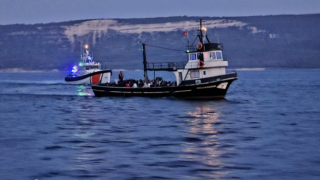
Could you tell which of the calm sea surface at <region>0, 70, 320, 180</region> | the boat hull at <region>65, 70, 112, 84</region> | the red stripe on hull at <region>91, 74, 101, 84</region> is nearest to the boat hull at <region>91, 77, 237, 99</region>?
the calm sea surface at <region>0, 70, 320, 180</region>

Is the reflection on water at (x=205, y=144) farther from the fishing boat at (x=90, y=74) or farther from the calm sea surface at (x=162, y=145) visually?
the fishing boat at (x=90, y=74)

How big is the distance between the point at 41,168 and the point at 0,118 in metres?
25.6

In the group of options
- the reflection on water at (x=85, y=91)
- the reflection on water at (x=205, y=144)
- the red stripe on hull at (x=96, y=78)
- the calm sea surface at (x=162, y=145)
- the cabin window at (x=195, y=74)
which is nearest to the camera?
the calm sea surface at (x=162, y=145)

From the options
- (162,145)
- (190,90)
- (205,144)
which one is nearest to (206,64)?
(190,90)

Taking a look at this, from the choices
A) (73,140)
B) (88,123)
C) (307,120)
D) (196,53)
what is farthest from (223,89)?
(73,140)

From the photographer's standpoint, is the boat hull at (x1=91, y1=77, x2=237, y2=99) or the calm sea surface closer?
the calm sea surface

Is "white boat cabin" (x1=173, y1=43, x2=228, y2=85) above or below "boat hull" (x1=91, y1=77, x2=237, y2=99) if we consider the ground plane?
above

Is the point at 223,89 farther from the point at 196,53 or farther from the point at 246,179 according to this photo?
the point at 246,179

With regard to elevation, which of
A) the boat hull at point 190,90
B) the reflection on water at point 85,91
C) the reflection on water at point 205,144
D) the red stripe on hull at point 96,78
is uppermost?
the red stripe on hull at point 96,78

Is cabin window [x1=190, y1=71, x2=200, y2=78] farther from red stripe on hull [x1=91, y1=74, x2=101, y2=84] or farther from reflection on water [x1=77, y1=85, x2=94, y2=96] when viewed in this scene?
red stripe on hull [x1=91, y1=74, x2=101, y2=84]

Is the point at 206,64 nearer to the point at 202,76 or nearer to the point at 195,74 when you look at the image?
the point at 202,76

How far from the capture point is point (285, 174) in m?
21.7

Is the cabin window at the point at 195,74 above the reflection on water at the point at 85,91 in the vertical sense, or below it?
above

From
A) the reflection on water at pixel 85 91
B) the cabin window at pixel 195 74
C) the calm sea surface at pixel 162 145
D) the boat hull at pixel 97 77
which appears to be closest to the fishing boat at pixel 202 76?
the cabin window at pixel 195 74
